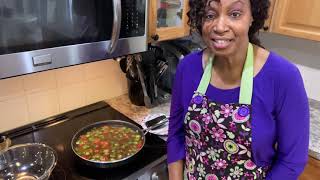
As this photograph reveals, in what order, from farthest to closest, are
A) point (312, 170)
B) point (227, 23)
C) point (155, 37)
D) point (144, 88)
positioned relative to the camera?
point (144, 88) → point (312, 170) → point (155, 37) → point (227, 23)

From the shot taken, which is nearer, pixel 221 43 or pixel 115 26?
pixel 221 43

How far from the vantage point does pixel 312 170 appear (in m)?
1.23

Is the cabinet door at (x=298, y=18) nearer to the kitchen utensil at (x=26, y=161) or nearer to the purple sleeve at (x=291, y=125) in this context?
the purple sleeve at (x=291, y=125)

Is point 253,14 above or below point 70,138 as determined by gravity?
above

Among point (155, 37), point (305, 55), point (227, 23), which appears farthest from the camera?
point (305, 55)

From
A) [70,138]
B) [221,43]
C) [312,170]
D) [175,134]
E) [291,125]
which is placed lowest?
[312,170]

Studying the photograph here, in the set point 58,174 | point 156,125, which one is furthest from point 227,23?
point 58,174

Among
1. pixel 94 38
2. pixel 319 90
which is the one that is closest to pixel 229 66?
pixel 94 38

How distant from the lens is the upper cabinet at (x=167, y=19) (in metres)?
1.09

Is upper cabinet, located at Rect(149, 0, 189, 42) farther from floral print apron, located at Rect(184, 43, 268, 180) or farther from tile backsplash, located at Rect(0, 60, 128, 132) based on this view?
tile backsplash, located at Rect(0, 60, 128, 132)

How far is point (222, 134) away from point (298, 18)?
0.78 metres

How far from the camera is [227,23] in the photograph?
0.72m

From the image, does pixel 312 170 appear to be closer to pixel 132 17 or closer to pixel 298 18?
pixel 298 18

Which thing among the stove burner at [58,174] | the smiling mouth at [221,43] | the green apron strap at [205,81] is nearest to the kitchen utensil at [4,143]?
the stove burner at [58,174]
